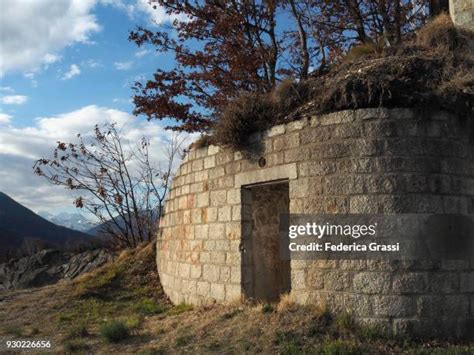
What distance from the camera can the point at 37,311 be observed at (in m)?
9.65

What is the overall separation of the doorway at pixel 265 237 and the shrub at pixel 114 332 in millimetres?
2006

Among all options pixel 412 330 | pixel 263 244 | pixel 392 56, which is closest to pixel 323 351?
pixel 412 330

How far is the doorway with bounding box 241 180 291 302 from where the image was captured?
311 inches

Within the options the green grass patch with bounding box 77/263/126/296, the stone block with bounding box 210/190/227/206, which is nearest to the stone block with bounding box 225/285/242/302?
the stone block with bounding box 210/190/227/206

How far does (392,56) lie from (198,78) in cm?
755

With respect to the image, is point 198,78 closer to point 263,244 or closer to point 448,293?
point 263,244

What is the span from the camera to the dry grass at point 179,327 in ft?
19.2

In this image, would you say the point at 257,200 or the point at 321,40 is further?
the point at 321,40

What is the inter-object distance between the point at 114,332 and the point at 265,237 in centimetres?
291

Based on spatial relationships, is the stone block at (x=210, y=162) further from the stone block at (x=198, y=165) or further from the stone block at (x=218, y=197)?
the stone block at (x=218, y=197)

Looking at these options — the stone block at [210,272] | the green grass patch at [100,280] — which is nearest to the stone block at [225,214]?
the stone block at [210,272]

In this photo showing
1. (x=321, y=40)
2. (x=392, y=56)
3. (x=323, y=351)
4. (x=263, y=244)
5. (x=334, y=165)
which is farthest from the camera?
(x=321, y=40)

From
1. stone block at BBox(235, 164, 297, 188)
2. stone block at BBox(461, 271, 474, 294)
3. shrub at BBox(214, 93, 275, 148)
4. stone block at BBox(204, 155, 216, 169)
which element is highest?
shrub at BBox(214, 93, 275, 148)

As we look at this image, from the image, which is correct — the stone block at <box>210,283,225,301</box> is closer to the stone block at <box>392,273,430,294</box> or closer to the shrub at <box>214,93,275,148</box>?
the shrub at <box>214,93,275,148</box>
